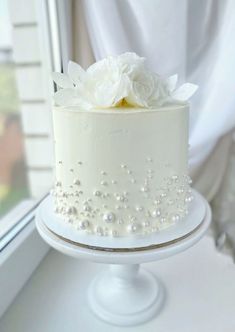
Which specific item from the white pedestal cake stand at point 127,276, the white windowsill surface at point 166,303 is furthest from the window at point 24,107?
the white pedestal cake stand at point 127,276

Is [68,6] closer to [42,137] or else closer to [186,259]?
[42,137]

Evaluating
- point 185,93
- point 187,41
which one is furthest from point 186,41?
point 185,93

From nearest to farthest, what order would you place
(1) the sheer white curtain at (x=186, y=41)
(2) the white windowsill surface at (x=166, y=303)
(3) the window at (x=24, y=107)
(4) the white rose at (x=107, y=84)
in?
(4) the white rose at (x=107, y=84) < (2) the white windowsill surface at (x=166, y=303) < (1) the sheer white curtain at (x=186, y=41) < (3) the window at (x=24, y=107)

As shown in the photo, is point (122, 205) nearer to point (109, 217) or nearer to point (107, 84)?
point (109, 217)

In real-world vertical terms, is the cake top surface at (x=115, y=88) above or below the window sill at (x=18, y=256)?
above

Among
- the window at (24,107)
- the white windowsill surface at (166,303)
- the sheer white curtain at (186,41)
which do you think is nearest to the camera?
the white windowsill surface at (166,303)

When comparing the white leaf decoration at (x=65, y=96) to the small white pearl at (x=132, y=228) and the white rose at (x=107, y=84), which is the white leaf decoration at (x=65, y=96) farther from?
the small white pearl at (x=132, y=228)

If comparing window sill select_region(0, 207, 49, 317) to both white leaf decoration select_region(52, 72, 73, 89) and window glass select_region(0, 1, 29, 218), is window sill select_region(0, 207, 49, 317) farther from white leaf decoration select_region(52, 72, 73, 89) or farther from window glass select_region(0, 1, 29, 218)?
white leaf decoration select_region(52, 72, 73, 89)
